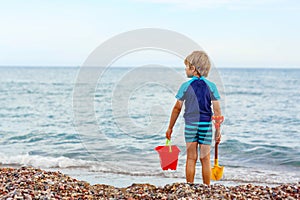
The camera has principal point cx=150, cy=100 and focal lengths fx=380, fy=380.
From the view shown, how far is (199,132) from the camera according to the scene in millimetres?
4957

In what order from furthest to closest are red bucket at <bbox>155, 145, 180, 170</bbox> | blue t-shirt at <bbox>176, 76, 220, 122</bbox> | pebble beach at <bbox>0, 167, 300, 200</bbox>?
1. red bucket at <bbox>155, 145, 180, 170</bbox>
2. blue t-shirt at <bbox>176, 76, 220, 122</bbox>
3. pebble beach at <bbox>0, 167, 300, 200</bbox>

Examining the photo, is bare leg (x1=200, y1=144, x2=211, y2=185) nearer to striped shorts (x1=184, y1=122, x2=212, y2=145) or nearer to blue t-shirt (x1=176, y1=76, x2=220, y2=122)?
striped shorts (x1=184, y1=122, x2=212, y2=145)

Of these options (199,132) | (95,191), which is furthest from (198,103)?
(95,191)

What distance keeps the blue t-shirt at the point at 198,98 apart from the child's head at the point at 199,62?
0.41ft

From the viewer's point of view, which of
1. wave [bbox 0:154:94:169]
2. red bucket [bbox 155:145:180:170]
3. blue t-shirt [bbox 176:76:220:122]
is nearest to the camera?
blue t-shirt [bbox 176:76:220:122]

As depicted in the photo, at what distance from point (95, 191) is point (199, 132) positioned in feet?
5.06

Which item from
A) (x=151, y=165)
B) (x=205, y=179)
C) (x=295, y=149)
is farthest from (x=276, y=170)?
(x=205, y=179)

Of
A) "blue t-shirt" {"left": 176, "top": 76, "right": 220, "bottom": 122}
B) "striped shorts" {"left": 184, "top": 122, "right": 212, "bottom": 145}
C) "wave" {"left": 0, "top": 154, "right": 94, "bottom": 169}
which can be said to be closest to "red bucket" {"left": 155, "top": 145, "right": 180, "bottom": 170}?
"striped shorts" {"left": 184, "top": 122, "right": 212, "bottom": 145}

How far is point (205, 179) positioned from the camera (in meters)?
5.16

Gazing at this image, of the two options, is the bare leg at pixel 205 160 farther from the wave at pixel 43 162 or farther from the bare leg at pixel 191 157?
the wave at pixel 43 162

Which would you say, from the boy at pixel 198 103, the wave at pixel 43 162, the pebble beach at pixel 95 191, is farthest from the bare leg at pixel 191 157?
the wave at pixel 43 162

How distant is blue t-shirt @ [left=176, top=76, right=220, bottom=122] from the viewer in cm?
493

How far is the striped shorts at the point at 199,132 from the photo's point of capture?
16.2ft

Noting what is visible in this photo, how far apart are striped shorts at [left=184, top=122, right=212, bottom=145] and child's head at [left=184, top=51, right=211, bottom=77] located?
0.68m
